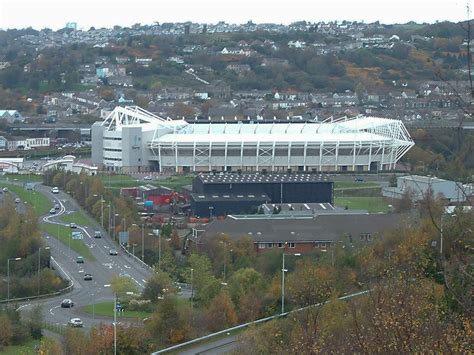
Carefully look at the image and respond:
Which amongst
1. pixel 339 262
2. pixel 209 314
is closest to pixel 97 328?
pixel 209 314

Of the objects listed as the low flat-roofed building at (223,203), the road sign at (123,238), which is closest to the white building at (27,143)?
the low flat-roofed building at (223,203)

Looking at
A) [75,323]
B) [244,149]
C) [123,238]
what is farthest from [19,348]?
[244,149]

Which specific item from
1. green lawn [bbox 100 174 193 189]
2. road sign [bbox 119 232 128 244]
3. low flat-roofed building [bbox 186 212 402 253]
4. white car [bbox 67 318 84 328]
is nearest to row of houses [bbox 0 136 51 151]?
green lawn [bbox 100 174 193 189]

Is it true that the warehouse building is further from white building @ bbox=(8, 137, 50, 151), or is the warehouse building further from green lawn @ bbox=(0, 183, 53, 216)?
white building @ bbox=(8, 137, 50, 151)

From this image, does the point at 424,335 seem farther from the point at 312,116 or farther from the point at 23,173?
the point at 312,116

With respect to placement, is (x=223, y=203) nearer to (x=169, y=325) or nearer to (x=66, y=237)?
(x=66, y=237)

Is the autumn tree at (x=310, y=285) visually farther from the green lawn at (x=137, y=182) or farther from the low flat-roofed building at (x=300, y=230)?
the green lawn at (x=137, y=182)
